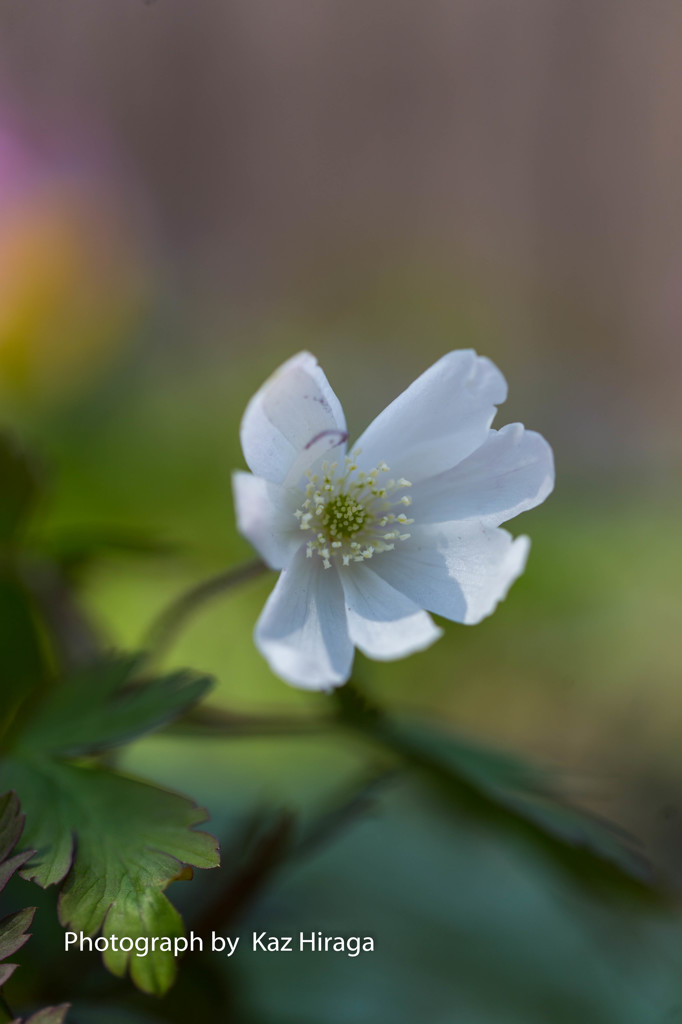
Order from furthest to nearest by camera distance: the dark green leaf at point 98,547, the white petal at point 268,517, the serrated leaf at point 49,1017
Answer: the dark green leaf at point 98,547 → the white petal at point 268,517 → the serrated leaf at point 49,1017

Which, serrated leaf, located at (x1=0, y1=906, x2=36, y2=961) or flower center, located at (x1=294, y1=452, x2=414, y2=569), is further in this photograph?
flower center, located at (x1=294, y1=452, x2=414, y2=569)

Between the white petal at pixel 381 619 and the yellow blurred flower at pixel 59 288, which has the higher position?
the yellow blurred flower at pixel 59 288

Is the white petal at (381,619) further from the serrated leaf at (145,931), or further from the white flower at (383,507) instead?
the serrated leaf at (145,931)

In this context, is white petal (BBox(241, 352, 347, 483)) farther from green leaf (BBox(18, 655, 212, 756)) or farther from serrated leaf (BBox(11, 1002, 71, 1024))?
serrated leaf (BBox(11, 1002, 71, 1024))

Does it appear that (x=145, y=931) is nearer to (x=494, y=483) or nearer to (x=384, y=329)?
(x=494, y=483)

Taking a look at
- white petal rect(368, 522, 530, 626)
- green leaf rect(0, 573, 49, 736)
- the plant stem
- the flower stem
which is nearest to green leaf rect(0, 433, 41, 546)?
green leaf rect(0, 573, 49, 736)

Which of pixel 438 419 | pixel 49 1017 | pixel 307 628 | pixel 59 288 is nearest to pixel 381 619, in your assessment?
pixel 307 628

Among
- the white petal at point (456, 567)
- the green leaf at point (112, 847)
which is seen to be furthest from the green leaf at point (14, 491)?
the white petal at point (456, 567)
